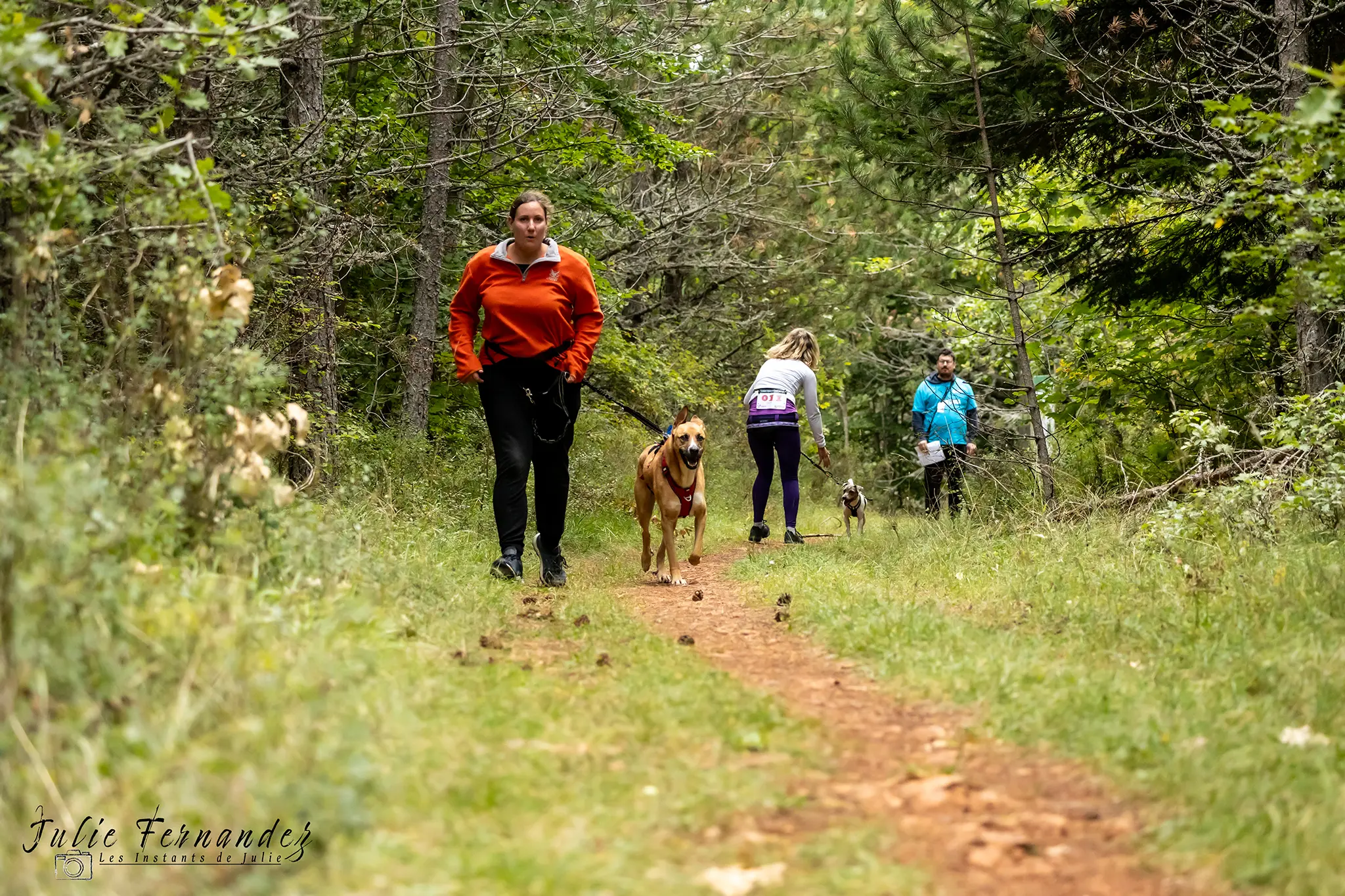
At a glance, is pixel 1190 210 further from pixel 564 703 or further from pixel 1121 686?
pixel 564 703

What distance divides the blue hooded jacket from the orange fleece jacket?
5486 millimetres

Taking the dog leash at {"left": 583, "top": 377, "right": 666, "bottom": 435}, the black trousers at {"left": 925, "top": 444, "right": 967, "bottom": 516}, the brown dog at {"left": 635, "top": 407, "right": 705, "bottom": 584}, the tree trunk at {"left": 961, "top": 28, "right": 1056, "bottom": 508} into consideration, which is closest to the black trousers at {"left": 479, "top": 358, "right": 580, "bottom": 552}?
the dog leash at {"left": 583, "top": 377, "right": 666, "bottom": 435}

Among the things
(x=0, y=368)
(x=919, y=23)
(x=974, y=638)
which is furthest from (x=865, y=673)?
(x=919, y=23)

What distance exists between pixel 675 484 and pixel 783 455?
7.88ft

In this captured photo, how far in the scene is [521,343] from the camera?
6875 mm

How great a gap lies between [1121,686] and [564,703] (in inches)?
82.4

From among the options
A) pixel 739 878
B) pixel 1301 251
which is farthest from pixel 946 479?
pixel 739 878

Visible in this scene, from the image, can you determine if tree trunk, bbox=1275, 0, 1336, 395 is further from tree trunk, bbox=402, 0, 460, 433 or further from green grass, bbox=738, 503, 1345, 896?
tree trunk, bbox=402, 0, 460, 433

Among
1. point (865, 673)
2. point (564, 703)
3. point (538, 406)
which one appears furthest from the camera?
→ point (538, 406)

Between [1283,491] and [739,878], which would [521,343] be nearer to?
[739,878]

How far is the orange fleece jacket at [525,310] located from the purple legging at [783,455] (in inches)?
147

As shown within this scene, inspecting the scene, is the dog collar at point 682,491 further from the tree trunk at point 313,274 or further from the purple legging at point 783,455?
the tree trunk at point 313,274

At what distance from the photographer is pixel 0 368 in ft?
14.6

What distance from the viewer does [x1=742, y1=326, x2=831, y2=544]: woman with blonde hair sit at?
1051 centimetres
